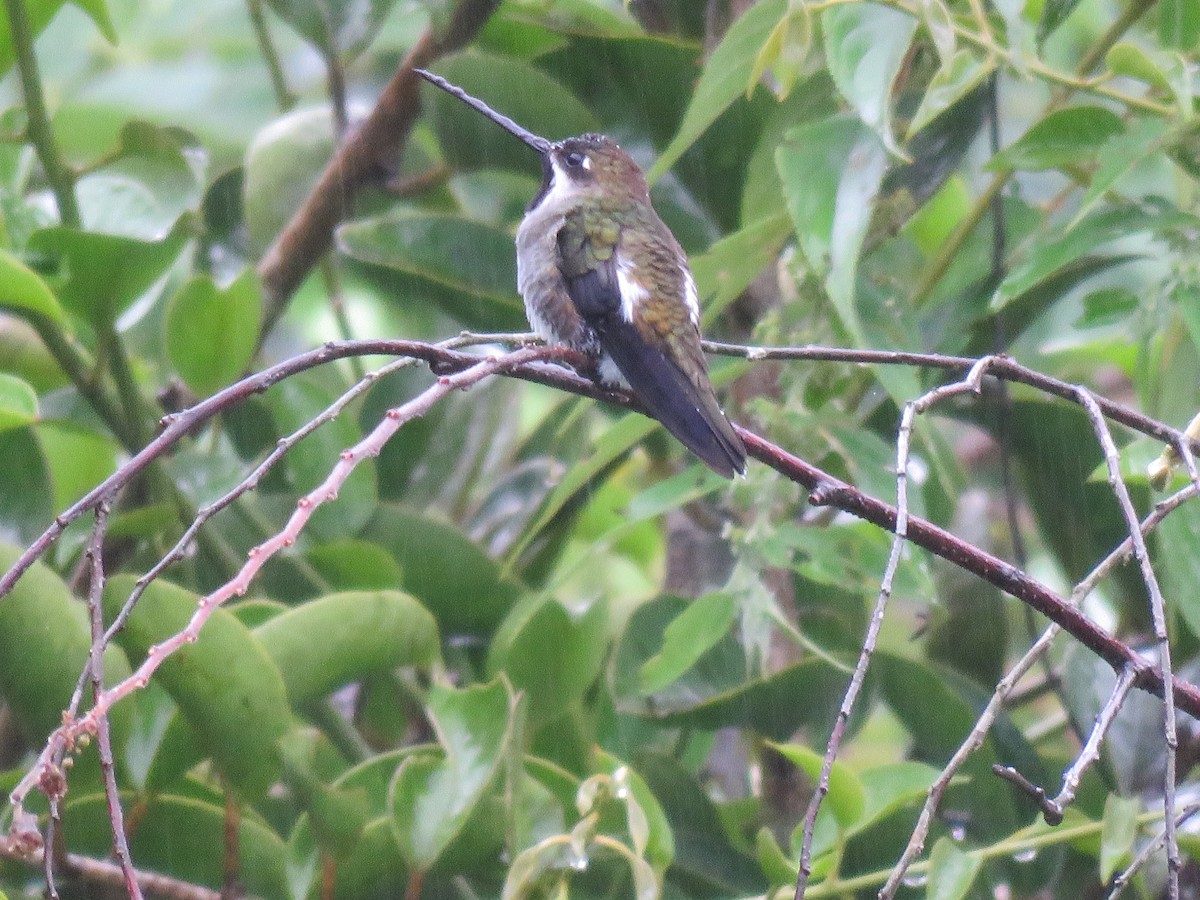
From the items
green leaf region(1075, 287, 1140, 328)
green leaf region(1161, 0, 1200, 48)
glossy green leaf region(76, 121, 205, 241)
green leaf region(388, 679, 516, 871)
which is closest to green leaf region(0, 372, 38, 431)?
glossy green leaf region(76, 121, 205, 241)

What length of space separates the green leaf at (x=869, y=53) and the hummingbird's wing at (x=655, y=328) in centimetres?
40

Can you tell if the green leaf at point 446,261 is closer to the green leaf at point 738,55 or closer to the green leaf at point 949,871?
the green leaf at point 738,55

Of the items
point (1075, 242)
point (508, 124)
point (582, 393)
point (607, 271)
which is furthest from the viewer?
point (607, 271)

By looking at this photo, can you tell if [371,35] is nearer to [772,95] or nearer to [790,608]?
[772,95]

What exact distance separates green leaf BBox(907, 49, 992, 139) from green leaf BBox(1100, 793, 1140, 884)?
89 centimetres

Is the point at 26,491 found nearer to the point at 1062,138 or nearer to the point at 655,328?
the point at 655,328

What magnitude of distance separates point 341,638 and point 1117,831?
1072mm

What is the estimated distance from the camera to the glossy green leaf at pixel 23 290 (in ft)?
6.94

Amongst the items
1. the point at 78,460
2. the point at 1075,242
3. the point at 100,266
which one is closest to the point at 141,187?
the point at 100,266

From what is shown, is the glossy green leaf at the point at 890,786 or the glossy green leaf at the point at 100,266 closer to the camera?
the glossy green leaf at the point at 890,786

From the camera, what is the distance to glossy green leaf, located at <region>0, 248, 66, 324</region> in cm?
212

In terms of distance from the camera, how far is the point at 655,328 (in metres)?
2.61

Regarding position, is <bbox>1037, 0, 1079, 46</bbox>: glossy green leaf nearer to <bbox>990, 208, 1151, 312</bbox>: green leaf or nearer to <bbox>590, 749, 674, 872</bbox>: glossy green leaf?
<bbox>990, 208, 1151, 312</bbox>: green leaf

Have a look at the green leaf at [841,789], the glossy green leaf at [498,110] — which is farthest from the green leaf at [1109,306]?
the glossy green leaf at [498,110]
